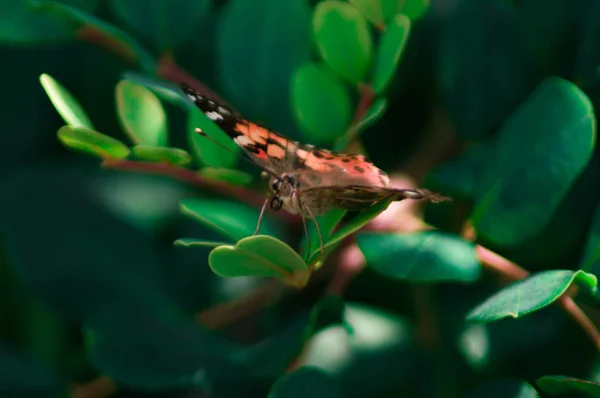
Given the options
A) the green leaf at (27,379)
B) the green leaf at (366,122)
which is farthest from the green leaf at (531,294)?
the green leaf at (27,379)

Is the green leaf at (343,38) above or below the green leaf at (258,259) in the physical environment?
above

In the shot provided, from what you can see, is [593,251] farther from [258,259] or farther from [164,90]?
[164,90]

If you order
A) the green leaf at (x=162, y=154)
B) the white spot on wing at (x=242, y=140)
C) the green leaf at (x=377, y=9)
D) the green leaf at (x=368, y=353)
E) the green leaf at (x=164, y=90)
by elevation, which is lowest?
the green leaf at (x=368, y=353)

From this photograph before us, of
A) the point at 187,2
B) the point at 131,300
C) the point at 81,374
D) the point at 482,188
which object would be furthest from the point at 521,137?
the point at 81,374

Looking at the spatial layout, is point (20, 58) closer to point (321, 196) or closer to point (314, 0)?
point (314, 0)

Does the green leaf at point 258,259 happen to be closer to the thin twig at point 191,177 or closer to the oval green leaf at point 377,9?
the thin twig at point 191,177

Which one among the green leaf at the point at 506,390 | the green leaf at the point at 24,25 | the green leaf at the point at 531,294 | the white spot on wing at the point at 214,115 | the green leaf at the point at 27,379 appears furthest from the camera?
the green leaf at the point at 27,379

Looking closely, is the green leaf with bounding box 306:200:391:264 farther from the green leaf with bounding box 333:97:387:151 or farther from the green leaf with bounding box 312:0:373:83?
the green leaf with bounding box 312:0:373:83

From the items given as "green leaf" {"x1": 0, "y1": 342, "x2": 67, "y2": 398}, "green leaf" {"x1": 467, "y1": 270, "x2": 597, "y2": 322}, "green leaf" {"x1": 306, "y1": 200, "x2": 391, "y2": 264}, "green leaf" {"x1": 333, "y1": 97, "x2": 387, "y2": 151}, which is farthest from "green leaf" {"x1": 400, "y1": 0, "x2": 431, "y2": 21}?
"green leaf" {"x1": 0, "y1": 342, "x2": 67, "y2": 398}
